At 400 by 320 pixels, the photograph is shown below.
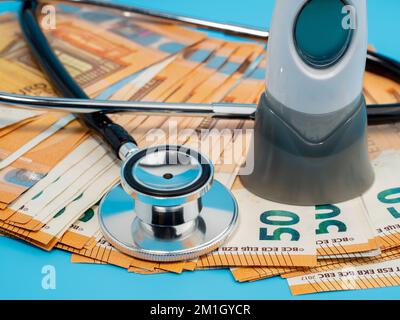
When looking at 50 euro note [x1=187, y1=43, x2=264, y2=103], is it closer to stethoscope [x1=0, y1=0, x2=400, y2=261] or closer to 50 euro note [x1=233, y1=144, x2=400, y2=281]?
stethoscope [x1=0, y1=0, x2=400, y2=261]

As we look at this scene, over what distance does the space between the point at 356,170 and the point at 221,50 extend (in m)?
0.47

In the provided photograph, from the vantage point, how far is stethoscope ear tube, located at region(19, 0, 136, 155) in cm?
86

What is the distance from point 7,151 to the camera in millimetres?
918

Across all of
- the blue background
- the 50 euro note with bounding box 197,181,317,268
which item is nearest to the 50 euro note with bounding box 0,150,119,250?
the blue background

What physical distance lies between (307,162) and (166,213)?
0.58 feet

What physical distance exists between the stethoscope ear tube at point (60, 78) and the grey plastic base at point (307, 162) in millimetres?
170

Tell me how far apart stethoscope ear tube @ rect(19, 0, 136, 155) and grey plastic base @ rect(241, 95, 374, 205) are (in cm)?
17

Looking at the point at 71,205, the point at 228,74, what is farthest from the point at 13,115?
the point at 228,74

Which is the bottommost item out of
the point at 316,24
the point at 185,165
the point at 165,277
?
the point at 165,277

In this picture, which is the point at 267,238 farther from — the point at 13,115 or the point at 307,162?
the point at 13,115

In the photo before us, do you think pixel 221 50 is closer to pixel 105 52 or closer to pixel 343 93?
pixel 105 52

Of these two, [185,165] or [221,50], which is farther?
[221,50]

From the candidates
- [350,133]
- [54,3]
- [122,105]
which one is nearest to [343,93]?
[350,133]

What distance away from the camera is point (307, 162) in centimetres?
78
